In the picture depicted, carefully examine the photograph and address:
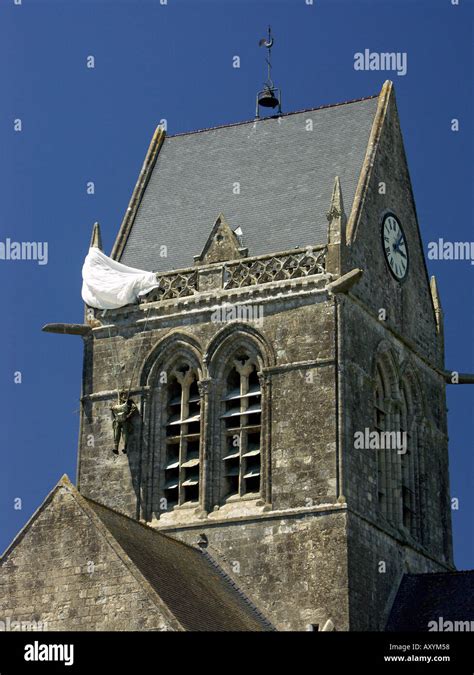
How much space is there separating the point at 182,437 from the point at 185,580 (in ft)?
19.7

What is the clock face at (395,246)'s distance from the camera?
147 feet

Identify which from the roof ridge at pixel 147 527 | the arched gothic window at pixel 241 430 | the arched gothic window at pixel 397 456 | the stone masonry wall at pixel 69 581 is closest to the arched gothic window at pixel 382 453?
the arched gothic window at pixel 397 456

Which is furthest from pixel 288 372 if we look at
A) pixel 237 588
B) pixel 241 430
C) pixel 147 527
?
pixel 147 527

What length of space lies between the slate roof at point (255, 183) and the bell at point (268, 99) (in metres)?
1.05

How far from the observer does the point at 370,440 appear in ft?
137

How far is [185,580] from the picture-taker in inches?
1463

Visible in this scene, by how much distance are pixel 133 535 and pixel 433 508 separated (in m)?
10.1

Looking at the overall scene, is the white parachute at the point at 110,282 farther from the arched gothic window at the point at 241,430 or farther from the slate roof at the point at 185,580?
the slate roof at the point at 185,580

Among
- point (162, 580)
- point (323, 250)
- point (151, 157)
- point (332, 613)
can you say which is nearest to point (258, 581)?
point (332, 613)

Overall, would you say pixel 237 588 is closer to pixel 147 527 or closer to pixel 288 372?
pixel 147 527

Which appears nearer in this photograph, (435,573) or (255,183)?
(435,573)

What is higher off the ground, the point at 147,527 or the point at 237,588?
the point at 147,527
